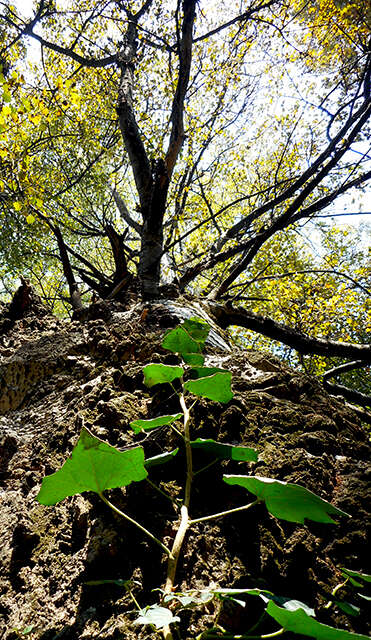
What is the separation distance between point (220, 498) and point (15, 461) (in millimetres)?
614

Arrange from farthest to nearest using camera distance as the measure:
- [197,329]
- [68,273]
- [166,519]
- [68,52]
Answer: [68,52]
[68,273]
[197,329]
[166,519]

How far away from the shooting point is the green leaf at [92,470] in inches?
19.6

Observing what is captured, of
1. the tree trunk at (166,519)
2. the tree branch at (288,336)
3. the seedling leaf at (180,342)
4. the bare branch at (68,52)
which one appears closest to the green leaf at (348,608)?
the tree trunk at (166,519)

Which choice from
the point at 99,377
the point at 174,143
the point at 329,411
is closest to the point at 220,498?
the point at 329,411

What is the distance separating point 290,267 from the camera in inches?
377

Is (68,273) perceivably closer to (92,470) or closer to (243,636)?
(92,470)

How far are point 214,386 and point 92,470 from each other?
293 mm

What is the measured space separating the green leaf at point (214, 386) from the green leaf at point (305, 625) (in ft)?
1.22

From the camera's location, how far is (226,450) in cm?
65

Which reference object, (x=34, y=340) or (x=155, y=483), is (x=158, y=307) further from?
(x=155, y=483)

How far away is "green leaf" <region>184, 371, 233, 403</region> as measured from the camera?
69 cm

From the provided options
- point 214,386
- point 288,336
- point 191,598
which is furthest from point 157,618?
point 288,336

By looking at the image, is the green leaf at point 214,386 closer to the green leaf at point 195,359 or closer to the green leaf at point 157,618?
the green leaf at point 195,359

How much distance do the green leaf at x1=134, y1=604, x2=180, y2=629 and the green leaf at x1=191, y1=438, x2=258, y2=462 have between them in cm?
28
